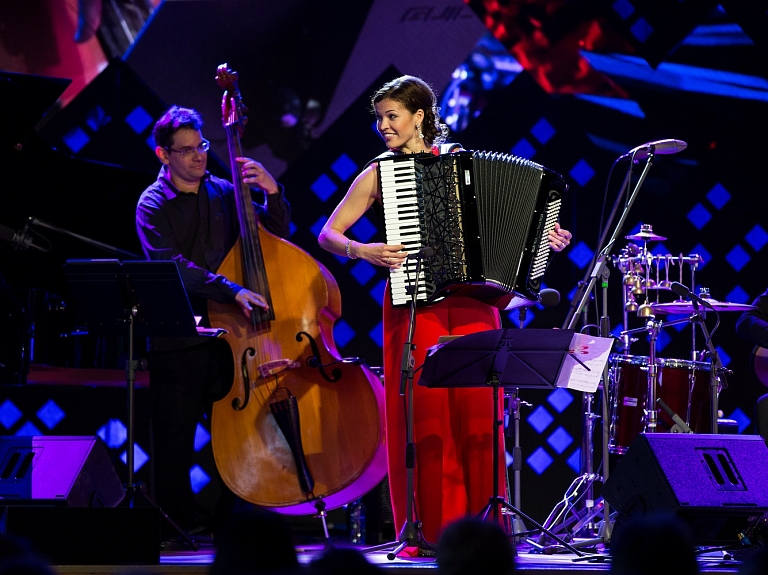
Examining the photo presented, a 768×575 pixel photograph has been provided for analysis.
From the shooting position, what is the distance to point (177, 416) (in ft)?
17.0

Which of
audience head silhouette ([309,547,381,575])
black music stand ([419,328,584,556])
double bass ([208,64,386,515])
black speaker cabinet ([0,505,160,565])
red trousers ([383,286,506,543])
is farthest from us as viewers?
double bass ([208,64,386,515])

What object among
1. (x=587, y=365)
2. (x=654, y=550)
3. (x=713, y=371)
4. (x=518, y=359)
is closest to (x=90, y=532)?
(x=518, y=359)

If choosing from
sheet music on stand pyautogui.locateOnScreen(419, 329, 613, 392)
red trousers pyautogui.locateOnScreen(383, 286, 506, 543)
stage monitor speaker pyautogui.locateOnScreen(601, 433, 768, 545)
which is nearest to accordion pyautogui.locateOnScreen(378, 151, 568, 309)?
red trousers pyautogui.locateOnScreen(383, 286, 506, 543)

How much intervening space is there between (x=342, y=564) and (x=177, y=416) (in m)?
3.53

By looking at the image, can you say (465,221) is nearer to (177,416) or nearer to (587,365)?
(587,365)

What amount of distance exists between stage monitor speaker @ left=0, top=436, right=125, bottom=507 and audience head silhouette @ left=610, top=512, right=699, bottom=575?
119 inches

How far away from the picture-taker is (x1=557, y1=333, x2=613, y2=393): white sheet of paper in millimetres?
4105

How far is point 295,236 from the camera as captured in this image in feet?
21.9

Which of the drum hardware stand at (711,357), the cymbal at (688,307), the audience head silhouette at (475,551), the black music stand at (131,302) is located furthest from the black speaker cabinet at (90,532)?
the cymbal at (688,307)

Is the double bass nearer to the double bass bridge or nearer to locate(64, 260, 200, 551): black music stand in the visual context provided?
the double bass bridge

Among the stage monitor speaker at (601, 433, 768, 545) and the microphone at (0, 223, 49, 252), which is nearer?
the stage monitor speaker at (601, 433, 768, 545)

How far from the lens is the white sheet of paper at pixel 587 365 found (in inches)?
162

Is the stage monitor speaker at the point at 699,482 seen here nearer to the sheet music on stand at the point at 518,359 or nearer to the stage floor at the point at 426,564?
the stage floor at the point at 426,564

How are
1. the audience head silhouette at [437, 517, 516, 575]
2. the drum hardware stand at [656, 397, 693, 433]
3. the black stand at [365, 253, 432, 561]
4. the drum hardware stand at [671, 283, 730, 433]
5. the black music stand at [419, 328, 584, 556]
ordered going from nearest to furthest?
the audience head silhouette at [437, 517, 516, 575]
the black music stand at [419, 328, 584, 556]
the black stand at [365, 253, 432, 561]
the drum hardware stand at [671, 283, 730, 433]
the drum hardware stand at [656, 397, 693, 433]
